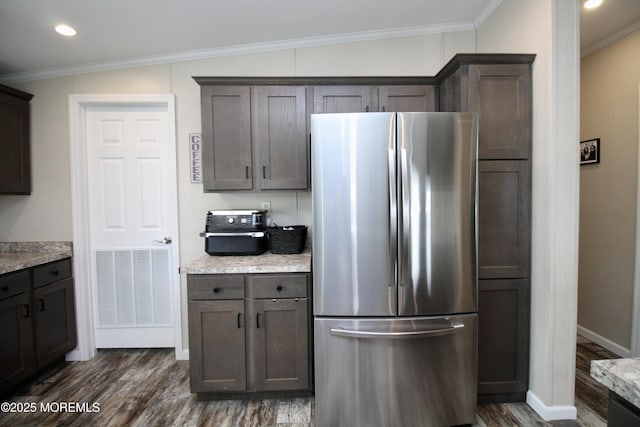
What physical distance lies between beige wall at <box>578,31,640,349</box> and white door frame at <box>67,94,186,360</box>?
148 inches

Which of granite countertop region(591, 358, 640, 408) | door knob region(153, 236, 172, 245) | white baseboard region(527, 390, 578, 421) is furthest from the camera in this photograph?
door knob region(153, 236, 172, 245)

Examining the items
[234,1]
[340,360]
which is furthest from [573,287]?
[234,1]

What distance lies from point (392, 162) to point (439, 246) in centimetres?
55

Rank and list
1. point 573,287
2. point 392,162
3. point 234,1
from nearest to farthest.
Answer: point 392,162 < point 573,287 < point 234,1

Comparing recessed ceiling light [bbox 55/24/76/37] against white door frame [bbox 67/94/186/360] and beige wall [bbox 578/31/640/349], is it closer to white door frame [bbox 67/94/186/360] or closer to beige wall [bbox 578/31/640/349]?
white door frame [bbox 67/94/186/360]

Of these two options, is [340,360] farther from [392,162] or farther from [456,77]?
[456,77]

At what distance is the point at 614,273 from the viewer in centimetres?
272

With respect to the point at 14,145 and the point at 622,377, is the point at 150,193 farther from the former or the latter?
the point at 622,377

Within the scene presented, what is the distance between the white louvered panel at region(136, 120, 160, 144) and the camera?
281 centimetres

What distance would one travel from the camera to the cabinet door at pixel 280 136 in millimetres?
2383

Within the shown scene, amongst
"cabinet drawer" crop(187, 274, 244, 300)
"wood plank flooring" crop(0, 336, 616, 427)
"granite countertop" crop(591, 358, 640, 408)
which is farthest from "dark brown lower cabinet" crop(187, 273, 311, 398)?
"granite countertop" crop(591, 358, 640, 408)

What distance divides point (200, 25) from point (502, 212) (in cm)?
248

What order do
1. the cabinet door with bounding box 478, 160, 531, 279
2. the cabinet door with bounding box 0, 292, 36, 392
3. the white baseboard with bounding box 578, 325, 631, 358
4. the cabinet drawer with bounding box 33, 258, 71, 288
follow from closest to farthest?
the cabinet door with bounding box 478, 160, 531, 279 → the cabinet door with bounding box 0, 292, 36, 392 → the cabinet drawer with bounding box 33, 258, 71, 288 → the white baseboard with bounding box 578, 325, 631, 358

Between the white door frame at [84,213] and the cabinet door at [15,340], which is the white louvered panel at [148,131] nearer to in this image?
the white door frame at [84,213]
